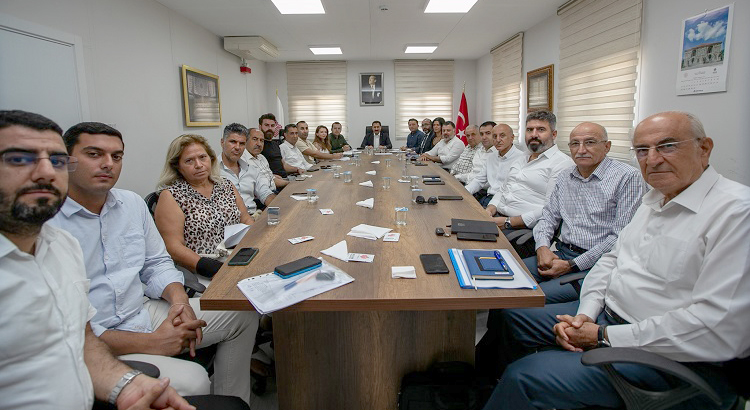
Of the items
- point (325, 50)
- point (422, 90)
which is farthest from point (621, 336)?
point (422, 90)

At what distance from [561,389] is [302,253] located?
103 centimetres

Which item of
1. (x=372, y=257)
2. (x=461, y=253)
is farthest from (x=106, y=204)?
(x=461, y=253)

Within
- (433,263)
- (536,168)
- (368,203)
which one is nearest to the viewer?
(433,263)

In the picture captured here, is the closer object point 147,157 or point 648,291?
point 648,291

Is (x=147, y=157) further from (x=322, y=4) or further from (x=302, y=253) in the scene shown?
(x=302, y=253)

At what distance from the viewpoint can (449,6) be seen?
486 centimetres

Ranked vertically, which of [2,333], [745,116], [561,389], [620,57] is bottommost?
[561,389]

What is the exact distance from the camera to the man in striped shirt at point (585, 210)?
2.02 meters

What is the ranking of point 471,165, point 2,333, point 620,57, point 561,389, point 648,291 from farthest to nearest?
point 471,165 → point 620,57 → point 648,291 → point 561,389 → point 2,333

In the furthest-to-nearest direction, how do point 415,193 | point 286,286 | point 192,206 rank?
1. point 415,193
2. point 192,206
3. point 286,286

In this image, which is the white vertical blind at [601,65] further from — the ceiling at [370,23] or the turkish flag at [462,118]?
the turkish flag at [462,118]

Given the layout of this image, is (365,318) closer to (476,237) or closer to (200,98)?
(476,237)

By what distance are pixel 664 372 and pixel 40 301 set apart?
1.53 meters

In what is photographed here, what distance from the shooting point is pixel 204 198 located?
216 cm
